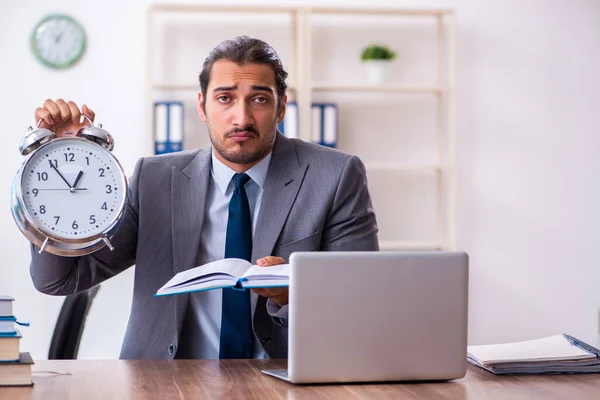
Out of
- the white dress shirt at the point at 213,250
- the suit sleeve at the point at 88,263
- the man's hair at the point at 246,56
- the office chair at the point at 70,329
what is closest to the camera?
the suit sleeve at the point at 88,263

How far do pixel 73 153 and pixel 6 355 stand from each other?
46 cm

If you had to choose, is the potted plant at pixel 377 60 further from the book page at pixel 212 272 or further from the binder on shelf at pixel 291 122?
the book page at pixel 212 272

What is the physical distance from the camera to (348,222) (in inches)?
88.1

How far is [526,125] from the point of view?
464 cm

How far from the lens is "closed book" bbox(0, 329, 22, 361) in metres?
1.49

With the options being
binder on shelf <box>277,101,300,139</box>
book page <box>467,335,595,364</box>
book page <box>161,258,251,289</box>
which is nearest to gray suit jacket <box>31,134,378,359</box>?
book page <box>161,258,251,289</box>

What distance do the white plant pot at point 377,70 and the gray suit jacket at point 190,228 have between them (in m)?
2.11

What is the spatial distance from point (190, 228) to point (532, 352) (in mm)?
926

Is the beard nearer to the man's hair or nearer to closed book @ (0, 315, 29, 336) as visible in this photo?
the man's hair

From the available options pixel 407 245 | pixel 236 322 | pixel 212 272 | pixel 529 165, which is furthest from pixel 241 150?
pixel 529 165

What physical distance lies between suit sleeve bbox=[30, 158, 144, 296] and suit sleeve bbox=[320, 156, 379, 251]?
0.52 metres

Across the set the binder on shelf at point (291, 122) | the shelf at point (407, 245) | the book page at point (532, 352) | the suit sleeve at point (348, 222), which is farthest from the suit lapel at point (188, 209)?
the shelf at point (407, 245)

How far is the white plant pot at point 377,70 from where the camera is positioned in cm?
435

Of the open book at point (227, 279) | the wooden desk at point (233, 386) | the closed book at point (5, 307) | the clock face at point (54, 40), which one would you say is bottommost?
the wooden desk at point (233, 386)
